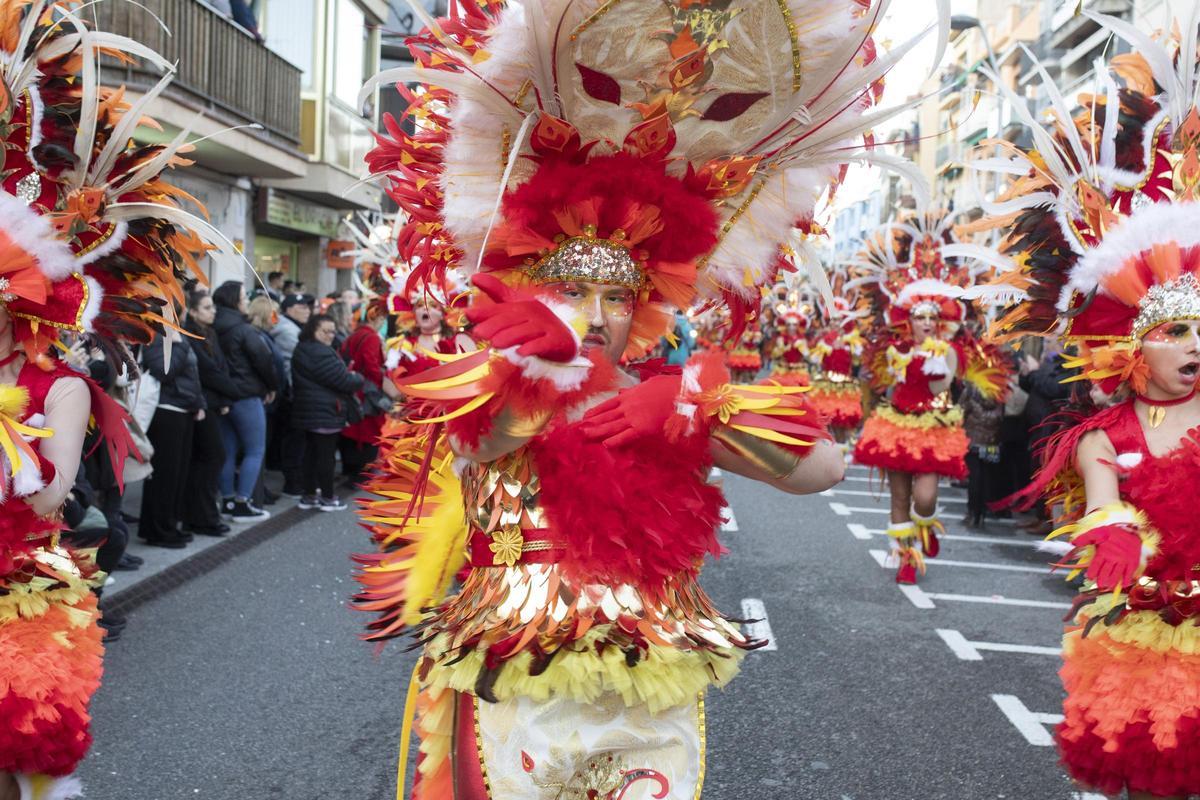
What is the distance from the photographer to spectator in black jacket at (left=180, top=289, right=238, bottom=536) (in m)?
7.97

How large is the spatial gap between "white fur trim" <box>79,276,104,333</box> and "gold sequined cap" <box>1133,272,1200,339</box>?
10.3 ft

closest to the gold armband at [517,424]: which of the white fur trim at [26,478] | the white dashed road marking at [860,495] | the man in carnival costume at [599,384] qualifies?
the man in carnival costume at [599,384]

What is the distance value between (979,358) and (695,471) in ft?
22.2

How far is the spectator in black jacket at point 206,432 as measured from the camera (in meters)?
7.97

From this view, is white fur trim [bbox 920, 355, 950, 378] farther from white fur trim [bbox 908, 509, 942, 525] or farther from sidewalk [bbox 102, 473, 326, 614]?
sidewalk [bbox 102, 473, 326, 614]

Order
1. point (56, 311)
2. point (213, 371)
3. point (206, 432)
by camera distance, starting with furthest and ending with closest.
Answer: point (213, 371) < point (206, 432) < point (56, 311)

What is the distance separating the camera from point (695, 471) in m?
2.49

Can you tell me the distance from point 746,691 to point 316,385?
17.9 feet

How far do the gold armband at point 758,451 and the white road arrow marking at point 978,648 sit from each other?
420cm

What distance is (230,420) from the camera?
874 centimetres

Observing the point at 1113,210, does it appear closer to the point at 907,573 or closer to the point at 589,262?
the point at 589,262

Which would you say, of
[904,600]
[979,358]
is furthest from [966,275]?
[904,600]

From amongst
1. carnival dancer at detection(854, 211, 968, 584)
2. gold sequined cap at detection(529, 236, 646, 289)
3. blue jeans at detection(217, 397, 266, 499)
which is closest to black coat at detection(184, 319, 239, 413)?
blue jeans at detection(217, 397, 266, 499)

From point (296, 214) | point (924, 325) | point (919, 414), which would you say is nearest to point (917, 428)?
point (919, 414)
